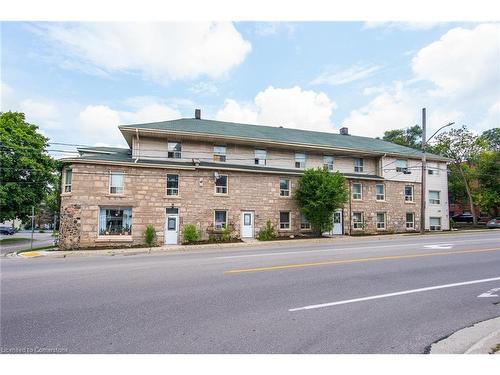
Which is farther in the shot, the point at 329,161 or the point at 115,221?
the point at 329,161

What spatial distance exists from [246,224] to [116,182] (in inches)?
376

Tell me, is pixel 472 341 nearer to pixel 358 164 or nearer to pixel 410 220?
pixel 358 164

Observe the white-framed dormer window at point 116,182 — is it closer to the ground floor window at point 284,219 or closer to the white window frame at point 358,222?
the ground floor window at point 284,219

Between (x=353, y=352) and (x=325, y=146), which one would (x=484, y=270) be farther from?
(x=325, y=146)

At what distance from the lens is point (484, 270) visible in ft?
28.5

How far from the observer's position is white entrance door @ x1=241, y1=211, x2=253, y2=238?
2162cm

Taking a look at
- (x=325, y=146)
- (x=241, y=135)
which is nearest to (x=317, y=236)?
(x=325, y=146)

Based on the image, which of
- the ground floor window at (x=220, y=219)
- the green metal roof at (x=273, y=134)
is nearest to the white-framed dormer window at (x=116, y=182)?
the green metal roof at (x=273, y=134)

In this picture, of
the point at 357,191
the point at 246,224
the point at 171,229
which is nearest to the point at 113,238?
the point at 171,229

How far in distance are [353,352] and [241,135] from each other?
2069 cm

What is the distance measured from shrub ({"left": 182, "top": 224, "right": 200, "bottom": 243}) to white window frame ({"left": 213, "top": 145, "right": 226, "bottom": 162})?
5.91 metres

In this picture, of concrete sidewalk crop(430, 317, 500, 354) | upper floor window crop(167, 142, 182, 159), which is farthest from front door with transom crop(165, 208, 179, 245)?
concrete sidewalk crop(430, 317, 500, 354)

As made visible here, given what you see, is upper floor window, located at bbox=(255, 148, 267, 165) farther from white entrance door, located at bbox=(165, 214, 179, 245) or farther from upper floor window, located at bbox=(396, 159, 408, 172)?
upper floor window, located at bbox=(396, 159, 408, 172)

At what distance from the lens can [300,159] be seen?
25.2 metres
